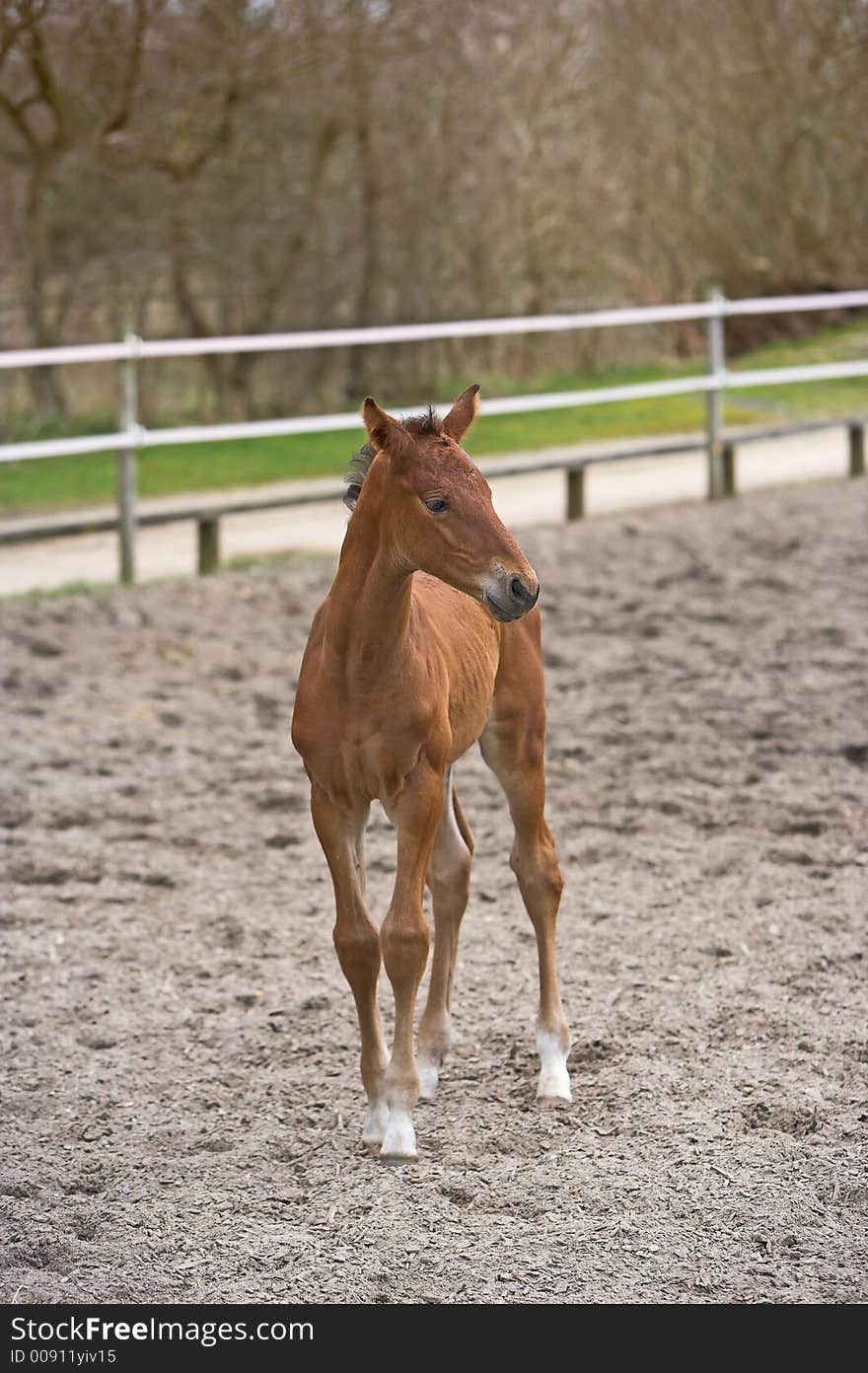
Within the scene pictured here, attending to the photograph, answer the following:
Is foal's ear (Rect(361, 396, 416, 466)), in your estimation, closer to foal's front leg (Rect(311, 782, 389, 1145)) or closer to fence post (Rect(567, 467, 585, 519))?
foal's front leg (Rect(311, 782, 389, 1145))

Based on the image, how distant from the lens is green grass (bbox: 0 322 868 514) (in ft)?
42.4

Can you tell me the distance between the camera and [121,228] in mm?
15281

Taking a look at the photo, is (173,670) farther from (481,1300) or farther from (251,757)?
(481,1300)

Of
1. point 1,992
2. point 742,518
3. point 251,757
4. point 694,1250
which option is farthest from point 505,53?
point 694,1250

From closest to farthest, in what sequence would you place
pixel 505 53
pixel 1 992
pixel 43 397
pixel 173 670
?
pixel 1 992 → pixel 173 670 → pixel 43 397 → pixel 505 53

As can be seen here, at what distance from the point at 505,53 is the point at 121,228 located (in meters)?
4.99

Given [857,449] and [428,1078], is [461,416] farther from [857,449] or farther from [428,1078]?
[857,449]

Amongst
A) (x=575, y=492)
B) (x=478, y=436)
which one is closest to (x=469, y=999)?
(x=575, y=492)

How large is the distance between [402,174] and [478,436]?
386 centimetres

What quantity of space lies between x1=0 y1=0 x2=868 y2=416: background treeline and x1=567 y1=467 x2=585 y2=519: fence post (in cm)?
501

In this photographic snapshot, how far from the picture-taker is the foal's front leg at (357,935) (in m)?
3.61

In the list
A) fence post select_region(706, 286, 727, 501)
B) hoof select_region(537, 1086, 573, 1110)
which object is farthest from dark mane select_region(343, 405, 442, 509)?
fence post select_region(706, 286, 727, 501)

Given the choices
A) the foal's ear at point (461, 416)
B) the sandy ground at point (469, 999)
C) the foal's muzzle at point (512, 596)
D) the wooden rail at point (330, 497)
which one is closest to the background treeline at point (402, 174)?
the wooden rail at point (330, 497)

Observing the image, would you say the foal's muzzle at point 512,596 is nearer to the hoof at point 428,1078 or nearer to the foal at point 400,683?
the foal at point 400,683
